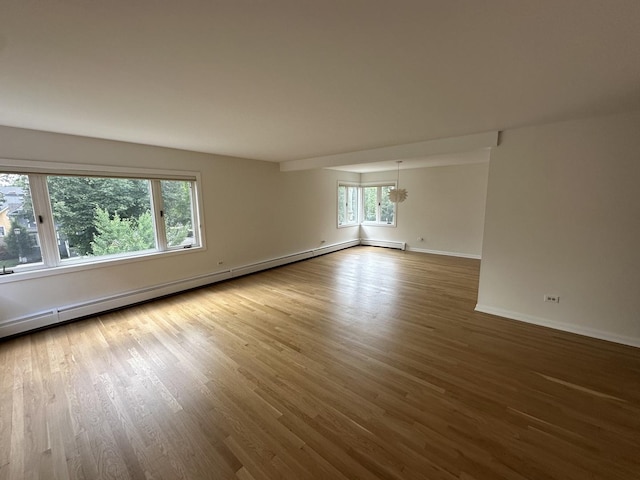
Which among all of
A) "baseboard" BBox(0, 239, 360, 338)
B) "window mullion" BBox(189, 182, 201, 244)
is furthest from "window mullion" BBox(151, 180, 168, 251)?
"baseboard" BBox(0, 239, 360, 338)

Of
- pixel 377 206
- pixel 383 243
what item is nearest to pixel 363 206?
pixel 377 206

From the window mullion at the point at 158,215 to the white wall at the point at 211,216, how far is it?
0.25 m

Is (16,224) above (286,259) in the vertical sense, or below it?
above

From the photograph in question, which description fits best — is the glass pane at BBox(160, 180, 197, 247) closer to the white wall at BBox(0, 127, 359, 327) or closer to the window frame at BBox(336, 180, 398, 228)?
the white wall at BBox(0, 127, 359, 327)

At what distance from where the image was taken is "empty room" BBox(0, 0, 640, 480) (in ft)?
4.52

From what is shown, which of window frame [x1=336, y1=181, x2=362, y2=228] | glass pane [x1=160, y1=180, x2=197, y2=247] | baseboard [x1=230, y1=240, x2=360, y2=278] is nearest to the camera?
glass pane [x1=160, y1=180, x2=197, y2=247]

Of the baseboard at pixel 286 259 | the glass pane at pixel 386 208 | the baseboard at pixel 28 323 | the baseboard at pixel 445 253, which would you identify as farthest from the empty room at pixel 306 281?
the glass pane at pixel 386 208

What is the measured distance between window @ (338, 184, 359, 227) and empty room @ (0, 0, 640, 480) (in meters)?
3.28

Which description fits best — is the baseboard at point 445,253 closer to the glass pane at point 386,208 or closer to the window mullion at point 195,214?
the glass pane at point 386,208

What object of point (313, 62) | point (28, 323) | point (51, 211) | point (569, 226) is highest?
point (313, 62)

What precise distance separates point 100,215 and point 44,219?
0.55 meters

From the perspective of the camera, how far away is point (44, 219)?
3.18 meters

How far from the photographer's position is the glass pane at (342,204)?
7.85 m

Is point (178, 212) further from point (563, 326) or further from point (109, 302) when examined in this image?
point (563, 326)
